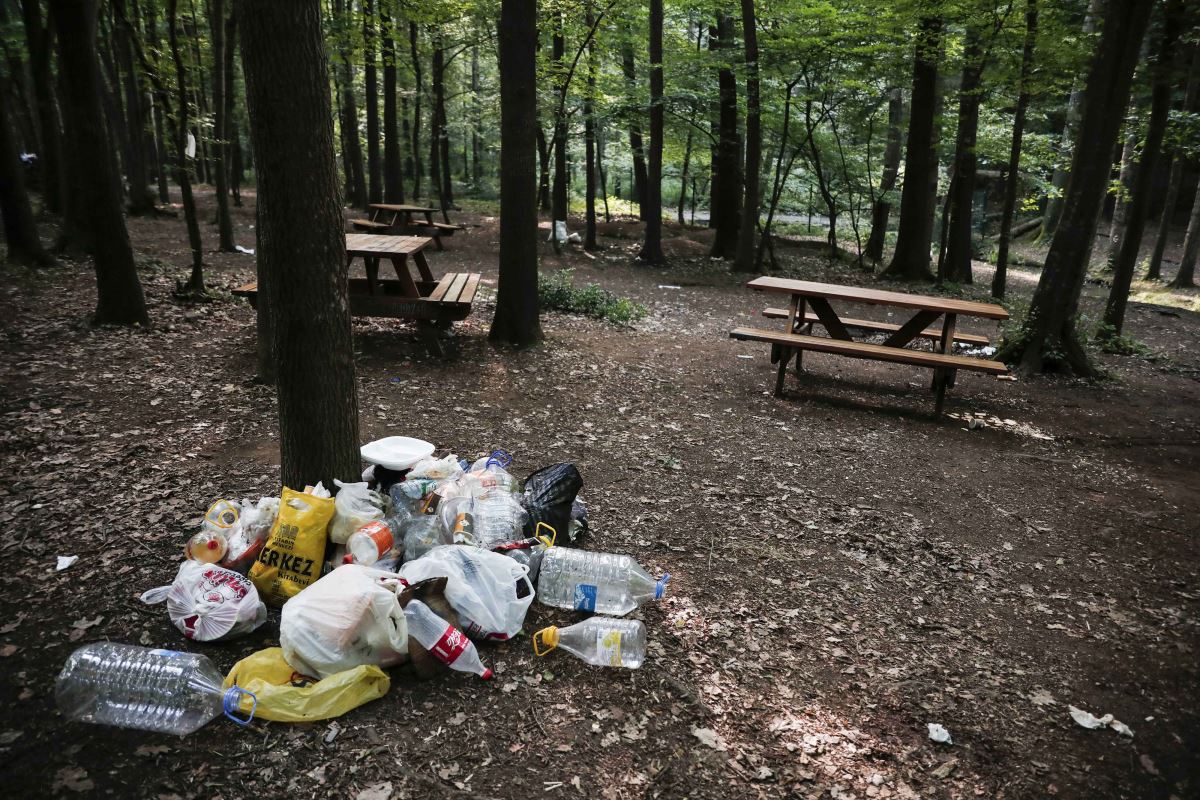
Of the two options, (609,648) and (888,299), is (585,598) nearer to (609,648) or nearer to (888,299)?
(609,648)

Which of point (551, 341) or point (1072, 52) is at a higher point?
point (1072, 52)

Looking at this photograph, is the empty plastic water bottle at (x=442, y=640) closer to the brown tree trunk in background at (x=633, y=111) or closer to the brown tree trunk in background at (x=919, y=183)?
the brown tree trunk in background at (x=633, y=111)

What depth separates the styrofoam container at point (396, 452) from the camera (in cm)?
379

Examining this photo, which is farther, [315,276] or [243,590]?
[315,276]

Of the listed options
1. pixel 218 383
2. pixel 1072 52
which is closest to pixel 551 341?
pixel 218 383

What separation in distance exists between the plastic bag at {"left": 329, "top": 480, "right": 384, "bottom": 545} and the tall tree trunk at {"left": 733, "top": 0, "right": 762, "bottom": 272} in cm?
1155

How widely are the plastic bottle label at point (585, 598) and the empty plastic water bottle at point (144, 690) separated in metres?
1.38

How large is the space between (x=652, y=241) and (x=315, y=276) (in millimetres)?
12339

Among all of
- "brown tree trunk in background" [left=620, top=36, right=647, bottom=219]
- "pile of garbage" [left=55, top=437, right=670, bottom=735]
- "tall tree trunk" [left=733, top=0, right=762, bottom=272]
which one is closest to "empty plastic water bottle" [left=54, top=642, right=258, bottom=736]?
"pile of garbage" [left=55, top=437, right=670, bottom=735]

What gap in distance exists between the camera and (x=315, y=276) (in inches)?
129

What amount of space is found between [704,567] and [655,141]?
38.7 feet

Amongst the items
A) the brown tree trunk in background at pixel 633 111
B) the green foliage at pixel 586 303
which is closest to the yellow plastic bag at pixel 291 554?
A: the green foliage at pixel 586 303

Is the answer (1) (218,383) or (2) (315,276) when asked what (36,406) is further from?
(2) (315,276)

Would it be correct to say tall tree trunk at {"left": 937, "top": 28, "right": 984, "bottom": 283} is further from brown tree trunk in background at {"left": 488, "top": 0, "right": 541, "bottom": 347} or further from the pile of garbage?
the pile of garbage
